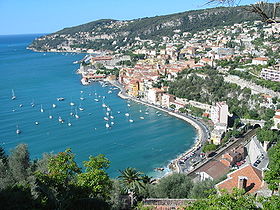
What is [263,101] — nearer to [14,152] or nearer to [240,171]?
[240,171]

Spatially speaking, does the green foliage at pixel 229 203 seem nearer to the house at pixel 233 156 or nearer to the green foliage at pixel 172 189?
the green foliage at pixel 172 189

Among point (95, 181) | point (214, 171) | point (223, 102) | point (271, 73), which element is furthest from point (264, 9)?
point (271, 73)

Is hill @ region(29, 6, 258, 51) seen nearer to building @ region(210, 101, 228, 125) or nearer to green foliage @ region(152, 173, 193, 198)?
building @ region(210, 101, 228, 125)

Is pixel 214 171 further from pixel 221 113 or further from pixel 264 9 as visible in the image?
pixel 264 9

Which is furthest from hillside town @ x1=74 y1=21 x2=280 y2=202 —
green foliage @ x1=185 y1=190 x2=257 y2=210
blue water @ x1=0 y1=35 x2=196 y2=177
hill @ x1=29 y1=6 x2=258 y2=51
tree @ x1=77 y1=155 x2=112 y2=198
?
hill @ x1=29 y1=6 x2=258 y2=51

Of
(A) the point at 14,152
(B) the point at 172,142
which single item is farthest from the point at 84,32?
(A) the point at 14,152

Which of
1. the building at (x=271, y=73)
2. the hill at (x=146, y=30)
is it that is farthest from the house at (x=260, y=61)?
the hill at (x=146, y=30)
